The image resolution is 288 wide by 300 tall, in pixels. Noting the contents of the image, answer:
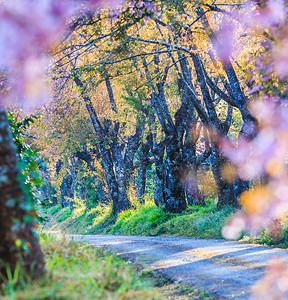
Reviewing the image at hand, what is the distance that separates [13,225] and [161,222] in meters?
13.6

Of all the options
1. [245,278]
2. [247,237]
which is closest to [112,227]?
[247,237]

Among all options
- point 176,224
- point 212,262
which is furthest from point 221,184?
point 212,262

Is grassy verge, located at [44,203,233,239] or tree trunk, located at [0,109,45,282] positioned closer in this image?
tree trunk, located at [0,109,45,282]

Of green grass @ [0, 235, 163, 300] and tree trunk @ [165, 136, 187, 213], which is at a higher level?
tree trunk @ [165, 136, 187, 213]

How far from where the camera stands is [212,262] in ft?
26.6

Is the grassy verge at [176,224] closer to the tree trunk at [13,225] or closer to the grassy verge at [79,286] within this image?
the grassy verge at [79,286]

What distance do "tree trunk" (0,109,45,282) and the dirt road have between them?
2143mm

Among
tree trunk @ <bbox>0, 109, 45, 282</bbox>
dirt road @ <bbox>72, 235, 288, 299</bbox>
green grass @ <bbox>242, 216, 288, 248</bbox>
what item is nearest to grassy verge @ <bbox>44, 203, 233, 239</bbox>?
green grass @ <bbox>242, 216, 288, 248</bbox>

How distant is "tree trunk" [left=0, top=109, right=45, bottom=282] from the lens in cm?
412

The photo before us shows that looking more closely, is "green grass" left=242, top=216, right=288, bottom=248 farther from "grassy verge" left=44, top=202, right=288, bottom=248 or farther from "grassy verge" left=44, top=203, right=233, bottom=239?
"grassy verge" left=44, top=203, right=233, bottom=239

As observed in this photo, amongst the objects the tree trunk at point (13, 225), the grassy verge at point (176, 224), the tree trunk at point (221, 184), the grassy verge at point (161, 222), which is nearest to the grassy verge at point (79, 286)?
the tree trunk at point (13, 225)

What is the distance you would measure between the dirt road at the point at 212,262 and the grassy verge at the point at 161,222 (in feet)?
7.61

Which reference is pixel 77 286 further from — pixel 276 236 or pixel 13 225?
pixel 276 236

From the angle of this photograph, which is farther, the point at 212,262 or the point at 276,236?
the point at 276,236
